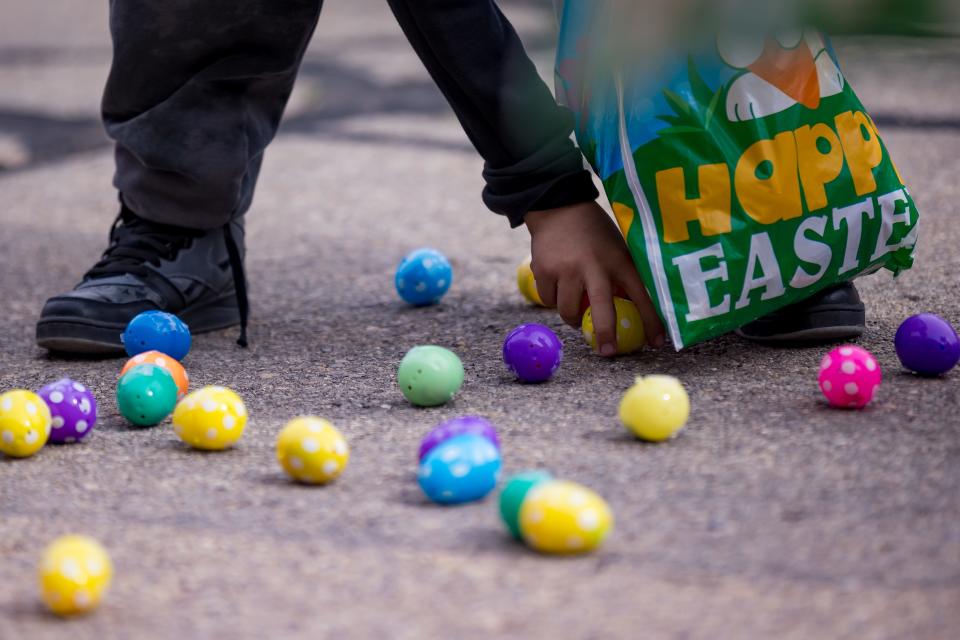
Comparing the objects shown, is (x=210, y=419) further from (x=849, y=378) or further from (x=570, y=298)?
(x=849, y=378)

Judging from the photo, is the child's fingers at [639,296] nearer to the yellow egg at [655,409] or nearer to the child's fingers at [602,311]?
the child's fingers at [602,311]

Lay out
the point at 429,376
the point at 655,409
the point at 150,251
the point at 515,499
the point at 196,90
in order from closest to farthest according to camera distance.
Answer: the point at 515,499 → the point at 655,409 → the point at 429,376 → the point at 196,90 → the point at 150,251

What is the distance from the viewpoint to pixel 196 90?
7.36ft

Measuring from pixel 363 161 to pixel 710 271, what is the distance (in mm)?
2491

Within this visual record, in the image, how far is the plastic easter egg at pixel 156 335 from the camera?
213 cm

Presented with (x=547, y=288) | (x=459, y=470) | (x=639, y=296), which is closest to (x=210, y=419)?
(x=459, y=470)

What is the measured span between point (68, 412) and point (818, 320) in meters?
1.32

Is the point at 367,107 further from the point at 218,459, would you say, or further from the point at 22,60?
the point at 218,459

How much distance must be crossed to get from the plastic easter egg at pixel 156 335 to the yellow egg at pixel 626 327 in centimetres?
80

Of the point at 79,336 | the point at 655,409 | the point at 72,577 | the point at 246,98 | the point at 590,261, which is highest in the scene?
the point at 246,98

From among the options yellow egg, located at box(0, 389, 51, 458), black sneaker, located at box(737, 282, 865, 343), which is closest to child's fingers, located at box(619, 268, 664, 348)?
black sneaker, located at box(737, 282, 865, 343)

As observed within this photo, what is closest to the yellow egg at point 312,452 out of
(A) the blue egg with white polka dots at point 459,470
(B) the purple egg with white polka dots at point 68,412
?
(A) the blue egg with white polka dots at point 459,470

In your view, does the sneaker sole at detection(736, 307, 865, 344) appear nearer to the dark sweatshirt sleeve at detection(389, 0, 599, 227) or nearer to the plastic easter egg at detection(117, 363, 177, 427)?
the dark sweatshirt sleeve at detection(389, 0, 599, 227)

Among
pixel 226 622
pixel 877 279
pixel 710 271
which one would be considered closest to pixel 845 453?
pixel 710 271
